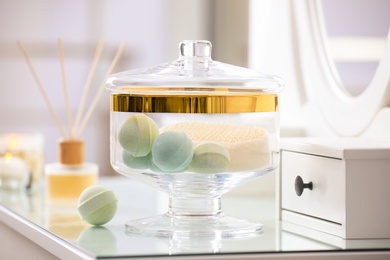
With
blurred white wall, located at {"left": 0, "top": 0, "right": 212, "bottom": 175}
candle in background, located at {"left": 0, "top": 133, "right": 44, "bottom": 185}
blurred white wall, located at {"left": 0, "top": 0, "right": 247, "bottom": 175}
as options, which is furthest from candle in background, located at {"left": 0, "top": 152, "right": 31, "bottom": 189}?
blurred white wall, located at {"left": 0, "top": 0, "right": 212, "bottom": 175}

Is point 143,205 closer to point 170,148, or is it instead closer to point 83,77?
point 170,148

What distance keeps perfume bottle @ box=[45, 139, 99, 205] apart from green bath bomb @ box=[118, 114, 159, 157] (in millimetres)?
421

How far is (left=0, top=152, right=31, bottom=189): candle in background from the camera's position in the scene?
5.45 ft

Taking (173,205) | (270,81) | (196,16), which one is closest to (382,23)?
(270,81)

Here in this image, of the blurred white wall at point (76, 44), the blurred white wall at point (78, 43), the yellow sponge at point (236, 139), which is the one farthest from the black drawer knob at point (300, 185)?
the blurred white wall at point (76, 44)

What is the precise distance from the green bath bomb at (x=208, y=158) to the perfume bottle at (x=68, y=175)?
0.47m

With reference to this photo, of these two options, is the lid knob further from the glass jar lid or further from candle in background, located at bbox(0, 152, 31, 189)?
candle in background, located at bbox(0, 152, 31, 189)

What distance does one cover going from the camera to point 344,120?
1.48 m

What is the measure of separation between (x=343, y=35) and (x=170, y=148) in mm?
588

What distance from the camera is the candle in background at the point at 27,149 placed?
5.58ft

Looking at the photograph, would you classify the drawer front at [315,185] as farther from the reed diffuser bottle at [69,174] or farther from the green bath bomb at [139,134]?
the reed diffuser bottle at [69,174]

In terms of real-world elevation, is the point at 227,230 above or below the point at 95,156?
above

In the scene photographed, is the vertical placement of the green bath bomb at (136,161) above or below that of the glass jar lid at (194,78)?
below

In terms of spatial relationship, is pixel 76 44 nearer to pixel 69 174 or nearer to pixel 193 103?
pixel 69 174
